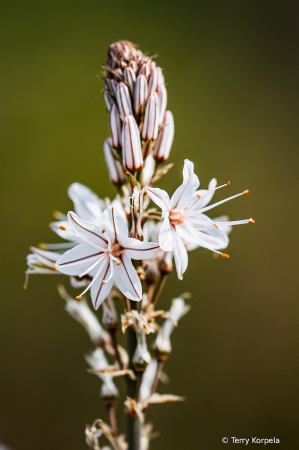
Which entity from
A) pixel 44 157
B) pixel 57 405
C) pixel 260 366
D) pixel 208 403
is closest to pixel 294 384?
pixel 260 366

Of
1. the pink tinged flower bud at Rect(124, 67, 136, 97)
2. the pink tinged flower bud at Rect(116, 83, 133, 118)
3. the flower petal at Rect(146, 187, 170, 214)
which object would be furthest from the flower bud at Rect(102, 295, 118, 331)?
the pink tinged flower bud at Rect(124, 67, 136, 97)

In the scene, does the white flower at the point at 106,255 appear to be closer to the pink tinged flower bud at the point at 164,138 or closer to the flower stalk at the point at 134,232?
the flower stalk at the point at 134,232

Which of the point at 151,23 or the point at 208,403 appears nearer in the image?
the point at 208,403

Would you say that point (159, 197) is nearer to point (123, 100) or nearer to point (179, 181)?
point (123, 100)

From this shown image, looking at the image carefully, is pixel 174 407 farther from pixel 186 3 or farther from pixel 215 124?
pixel 186 3

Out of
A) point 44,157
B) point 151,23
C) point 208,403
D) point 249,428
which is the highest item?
point 151,23

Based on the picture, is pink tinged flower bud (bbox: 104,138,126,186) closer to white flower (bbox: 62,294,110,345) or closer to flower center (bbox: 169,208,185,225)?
flower center (bbox: 169,208,185,225)
